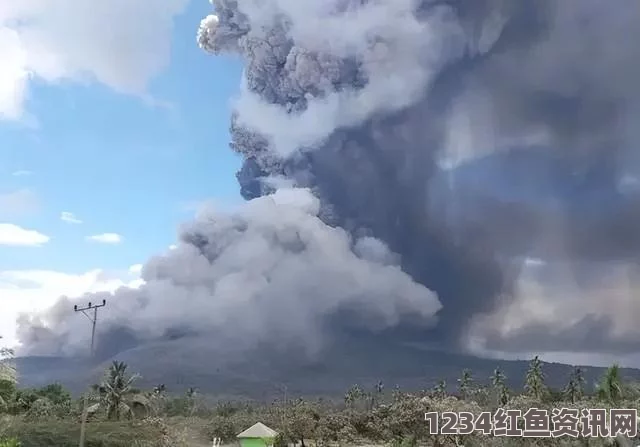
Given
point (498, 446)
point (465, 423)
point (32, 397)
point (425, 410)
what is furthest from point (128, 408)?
point (465, 423)

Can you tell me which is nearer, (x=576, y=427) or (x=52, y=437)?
(x=576, y=427)

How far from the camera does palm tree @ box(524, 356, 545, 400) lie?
82256 mm

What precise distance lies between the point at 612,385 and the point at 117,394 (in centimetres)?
4343

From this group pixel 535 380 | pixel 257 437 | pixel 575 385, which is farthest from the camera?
pixel 575 385

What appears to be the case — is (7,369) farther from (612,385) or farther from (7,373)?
(612,385)

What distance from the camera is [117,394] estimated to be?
2576 inches

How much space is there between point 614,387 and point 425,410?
879 inches

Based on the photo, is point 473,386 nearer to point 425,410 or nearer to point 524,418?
point 425,410

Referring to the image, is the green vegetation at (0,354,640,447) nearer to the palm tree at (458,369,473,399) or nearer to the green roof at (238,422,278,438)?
the green roof at (238,422,278,438)

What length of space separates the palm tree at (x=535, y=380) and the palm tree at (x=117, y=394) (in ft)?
146

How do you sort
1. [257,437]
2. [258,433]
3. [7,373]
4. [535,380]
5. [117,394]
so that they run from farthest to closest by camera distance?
[535,380] < [117,394] < [258,433] < [257,437] < [7,373]

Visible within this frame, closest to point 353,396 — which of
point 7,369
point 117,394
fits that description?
point 117,394

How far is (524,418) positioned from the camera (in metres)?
25.0

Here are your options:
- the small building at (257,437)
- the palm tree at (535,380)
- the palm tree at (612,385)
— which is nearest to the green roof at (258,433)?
the small building at (257,437)
